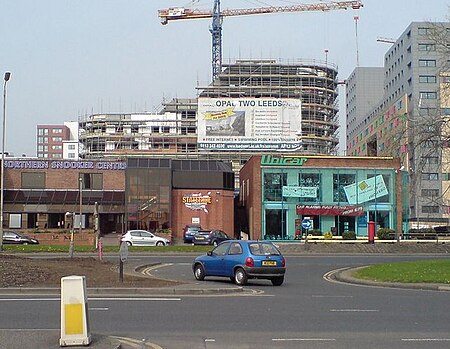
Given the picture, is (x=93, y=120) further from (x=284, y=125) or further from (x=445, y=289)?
(x=445, y=289)

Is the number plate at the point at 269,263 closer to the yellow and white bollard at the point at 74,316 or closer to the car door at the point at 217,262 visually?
the car door at the point at 217,262

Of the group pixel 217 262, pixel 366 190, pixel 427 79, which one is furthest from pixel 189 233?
pixel 427 79

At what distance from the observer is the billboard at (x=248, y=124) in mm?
98562

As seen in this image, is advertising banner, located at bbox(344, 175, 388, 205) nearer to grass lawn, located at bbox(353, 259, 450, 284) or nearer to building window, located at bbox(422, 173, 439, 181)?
building window, located at bbox(422, 173, 439, 181)

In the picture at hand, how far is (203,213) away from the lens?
68062 millimetres

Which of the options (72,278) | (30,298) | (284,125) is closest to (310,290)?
(30,298)

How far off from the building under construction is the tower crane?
755cm

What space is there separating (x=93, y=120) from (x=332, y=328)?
434 feet

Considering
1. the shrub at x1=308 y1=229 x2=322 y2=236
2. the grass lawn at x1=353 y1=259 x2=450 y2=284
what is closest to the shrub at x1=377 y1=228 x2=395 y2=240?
the shrub at x1=308 y1=229 x2=322 y2=236

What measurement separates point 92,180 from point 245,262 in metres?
47.1

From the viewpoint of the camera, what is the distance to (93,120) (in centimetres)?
14212

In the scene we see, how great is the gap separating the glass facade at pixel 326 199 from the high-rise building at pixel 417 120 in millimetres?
3423

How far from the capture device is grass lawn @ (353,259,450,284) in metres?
23.8

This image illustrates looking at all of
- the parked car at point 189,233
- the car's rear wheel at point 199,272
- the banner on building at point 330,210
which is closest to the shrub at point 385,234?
the banner on building at point 330,210
